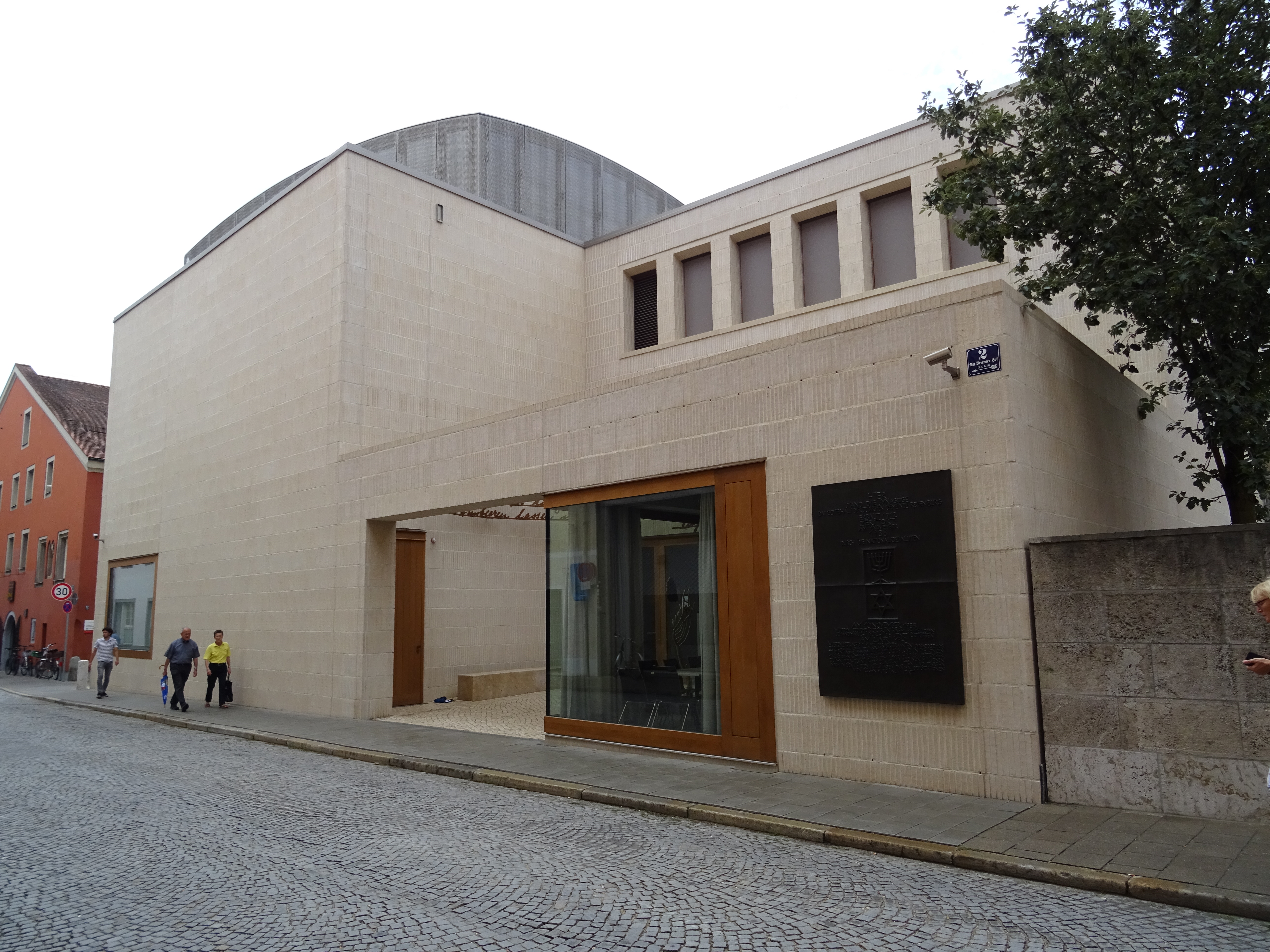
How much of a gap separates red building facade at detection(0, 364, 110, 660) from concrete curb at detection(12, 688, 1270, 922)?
74.7ft

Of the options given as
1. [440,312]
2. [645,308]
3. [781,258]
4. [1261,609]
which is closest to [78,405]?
[440,312]

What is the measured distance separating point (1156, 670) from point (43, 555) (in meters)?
38.1

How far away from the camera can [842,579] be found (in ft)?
30.2

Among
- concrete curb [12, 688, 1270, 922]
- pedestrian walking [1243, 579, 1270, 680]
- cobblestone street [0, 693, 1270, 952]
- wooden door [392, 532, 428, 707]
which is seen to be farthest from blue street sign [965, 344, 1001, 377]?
wooden door [392, 532, 428, 707]

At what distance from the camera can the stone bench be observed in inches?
695

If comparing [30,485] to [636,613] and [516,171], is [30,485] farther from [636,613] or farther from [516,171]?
[636,613]

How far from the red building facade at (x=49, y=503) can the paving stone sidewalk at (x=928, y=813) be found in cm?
2271

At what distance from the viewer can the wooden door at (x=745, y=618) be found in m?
9.85

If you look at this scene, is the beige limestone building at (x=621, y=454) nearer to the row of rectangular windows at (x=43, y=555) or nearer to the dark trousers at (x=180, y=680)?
the dark trousers at (x=180, y=680)

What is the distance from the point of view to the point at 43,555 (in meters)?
35.1

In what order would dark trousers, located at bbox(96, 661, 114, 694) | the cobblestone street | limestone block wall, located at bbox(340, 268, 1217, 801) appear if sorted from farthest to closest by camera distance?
dark trousers, located at bbox(96, 661, 114, 694) < limestone block wall, located at bbox(340, 268, 1217, 801) < the cobblestone street

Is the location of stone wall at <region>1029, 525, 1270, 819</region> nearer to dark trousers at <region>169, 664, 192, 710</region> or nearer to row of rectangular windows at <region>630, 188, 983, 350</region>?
row of rectangular windows at <region>630, 188, 983, 350</region>

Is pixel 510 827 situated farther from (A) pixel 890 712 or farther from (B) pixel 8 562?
(B) pixel 8 562

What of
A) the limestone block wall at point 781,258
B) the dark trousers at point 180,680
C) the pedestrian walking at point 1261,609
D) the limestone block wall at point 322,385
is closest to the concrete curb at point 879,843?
the pedestrian walking at point 1261,609
